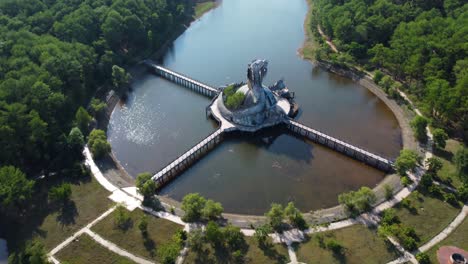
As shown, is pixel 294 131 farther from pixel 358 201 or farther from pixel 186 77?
pixel 186 77

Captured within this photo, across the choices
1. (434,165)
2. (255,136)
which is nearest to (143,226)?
(255,136)

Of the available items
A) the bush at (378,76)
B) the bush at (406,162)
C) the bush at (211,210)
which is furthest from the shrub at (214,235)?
the bush at (378,76)

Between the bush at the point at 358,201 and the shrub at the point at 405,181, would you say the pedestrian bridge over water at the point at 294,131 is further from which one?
the bush at the point at 358,201

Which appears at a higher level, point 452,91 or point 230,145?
point 452,91

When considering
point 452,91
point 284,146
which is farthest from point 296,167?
point 452,91

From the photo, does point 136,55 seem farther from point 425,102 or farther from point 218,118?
point 425,102

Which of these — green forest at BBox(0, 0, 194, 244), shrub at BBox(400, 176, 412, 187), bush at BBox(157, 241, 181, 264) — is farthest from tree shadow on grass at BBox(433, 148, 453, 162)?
green forest at BBox(0, 0, 194, 244)
